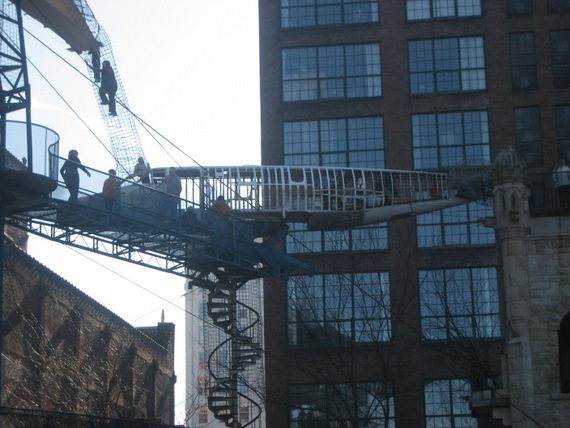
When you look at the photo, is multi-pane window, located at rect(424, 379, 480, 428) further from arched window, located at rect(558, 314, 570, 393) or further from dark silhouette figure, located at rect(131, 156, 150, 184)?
dark silhouette figure, located at rect(131, 156, 150, 184)

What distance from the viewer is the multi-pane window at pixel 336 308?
49556 millimetres

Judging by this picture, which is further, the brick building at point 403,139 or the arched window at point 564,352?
the brick building at point 403,139

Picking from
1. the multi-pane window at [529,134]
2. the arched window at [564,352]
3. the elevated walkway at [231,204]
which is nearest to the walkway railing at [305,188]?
the elevated walkway at [231,204]

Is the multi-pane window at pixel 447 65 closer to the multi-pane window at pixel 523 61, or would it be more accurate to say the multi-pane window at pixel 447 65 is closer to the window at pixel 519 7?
the multi-pane window at pixel 523 61

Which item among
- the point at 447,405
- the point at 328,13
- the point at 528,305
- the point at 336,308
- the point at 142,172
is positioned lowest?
the point at 447,405

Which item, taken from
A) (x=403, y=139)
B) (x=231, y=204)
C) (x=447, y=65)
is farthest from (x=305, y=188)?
(x=447, y=65)

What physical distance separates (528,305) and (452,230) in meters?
23.4

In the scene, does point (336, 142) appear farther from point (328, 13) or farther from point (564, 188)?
point (564, 188)

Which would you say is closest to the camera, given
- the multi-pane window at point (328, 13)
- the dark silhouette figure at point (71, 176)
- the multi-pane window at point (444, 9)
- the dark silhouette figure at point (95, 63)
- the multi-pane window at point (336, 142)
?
the dark silhouette figure at point (71, 176)

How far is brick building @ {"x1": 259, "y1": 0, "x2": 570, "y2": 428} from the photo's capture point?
5144 cm

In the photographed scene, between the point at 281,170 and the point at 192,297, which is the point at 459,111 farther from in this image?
the point at 192,297

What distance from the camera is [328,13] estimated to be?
58.6 meters

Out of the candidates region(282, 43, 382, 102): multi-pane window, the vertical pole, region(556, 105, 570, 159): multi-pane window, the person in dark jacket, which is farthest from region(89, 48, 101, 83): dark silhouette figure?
region(556, 105, 570, 159): multi-pane window

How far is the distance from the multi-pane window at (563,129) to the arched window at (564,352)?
2412 centimetres
